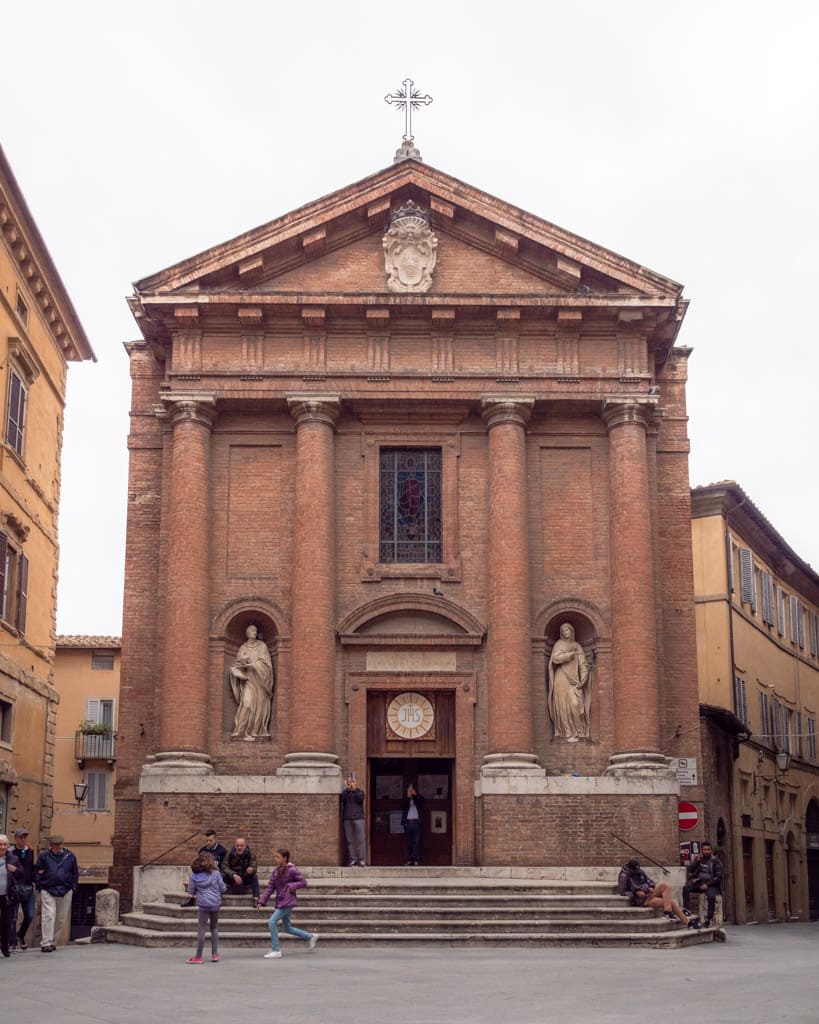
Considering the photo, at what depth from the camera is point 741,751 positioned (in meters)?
41.3

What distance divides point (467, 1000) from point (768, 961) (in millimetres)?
7024

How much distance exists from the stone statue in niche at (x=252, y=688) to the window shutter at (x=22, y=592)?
551 cm

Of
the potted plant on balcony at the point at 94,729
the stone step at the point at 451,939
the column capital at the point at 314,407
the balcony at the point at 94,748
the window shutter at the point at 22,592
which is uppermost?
the column capital at the point at 314,407

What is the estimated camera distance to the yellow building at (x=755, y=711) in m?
39.3

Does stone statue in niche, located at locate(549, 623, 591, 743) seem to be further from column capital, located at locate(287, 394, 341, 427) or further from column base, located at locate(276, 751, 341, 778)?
column capital, located at locate(287, 394, 341, 427)

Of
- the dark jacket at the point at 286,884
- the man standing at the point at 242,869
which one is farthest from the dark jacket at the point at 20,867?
the dark jacket at the point at 286,884

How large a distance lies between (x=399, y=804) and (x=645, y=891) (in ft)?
20.6

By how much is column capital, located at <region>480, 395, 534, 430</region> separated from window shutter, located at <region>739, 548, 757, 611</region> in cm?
1583

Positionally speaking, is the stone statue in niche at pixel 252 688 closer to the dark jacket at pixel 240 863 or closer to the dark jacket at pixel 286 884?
the dark jacket at pixel 240 863

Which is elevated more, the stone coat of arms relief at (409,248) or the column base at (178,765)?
the stone coat of arms relief at (409,248)

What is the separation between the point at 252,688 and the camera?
2938 centimetres

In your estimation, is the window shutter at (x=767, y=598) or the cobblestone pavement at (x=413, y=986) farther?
the window shutter at (x=767, y=598)

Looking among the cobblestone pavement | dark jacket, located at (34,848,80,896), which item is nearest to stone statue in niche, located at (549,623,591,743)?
the cobblestone pavement

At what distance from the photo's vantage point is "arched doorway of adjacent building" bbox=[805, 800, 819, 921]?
4809 cm
